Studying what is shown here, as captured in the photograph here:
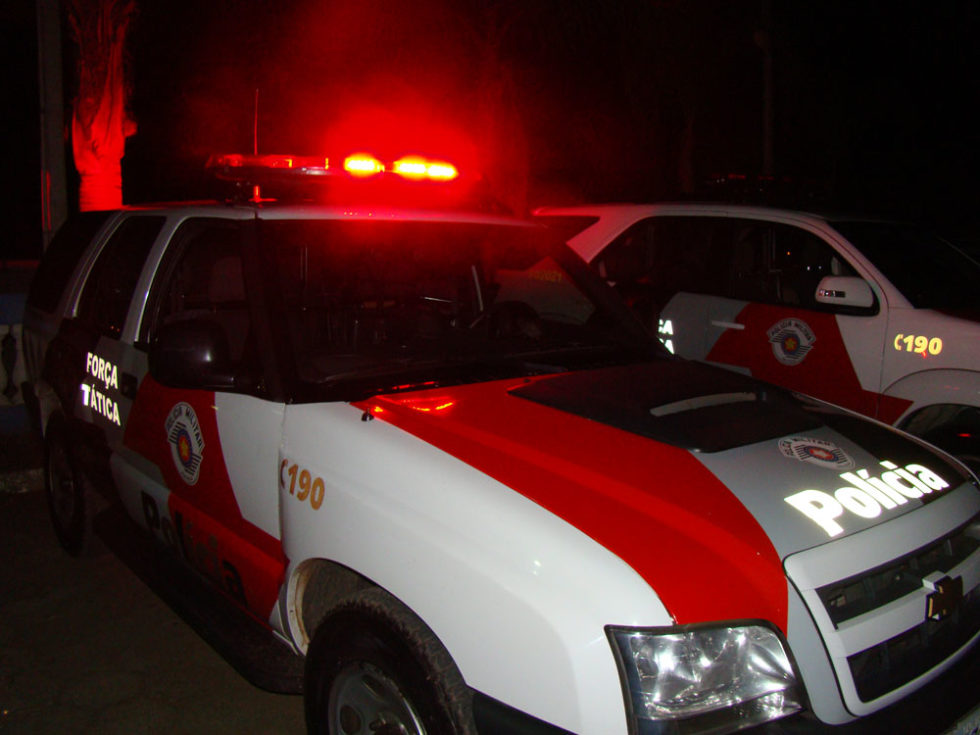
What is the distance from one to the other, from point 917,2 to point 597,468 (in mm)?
23373

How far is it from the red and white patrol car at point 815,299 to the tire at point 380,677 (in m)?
3.19

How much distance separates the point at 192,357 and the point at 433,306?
1.37m

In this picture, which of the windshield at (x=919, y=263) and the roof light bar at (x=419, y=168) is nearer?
the roof light bar at (x=419, y=168)

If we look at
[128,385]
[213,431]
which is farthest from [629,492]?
[128,385]

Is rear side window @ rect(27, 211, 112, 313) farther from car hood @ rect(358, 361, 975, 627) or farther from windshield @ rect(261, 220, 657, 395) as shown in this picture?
car hood @ rect(358, 361, 975, 627)

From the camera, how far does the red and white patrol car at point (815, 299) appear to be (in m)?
4.32

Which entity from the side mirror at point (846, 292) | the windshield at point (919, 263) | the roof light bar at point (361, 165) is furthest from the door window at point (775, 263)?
the roof light bar at point (361, 165)

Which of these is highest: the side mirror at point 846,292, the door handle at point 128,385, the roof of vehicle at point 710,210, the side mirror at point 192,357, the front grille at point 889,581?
the roof of vehicle at point 710,210

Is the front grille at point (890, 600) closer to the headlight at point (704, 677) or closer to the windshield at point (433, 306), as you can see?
the headlight at point (704, 677)

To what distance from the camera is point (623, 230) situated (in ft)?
19.0

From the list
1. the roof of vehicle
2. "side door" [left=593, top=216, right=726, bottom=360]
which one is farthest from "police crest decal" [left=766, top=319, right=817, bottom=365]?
the roof of vehicle

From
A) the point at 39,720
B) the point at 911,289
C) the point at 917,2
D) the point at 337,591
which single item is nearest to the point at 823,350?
the point at 911,289

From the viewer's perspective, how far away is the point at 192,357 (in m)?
2.61

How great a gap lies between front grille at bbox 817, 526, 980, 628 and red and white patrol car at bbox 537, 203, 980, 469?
213 centimetres
